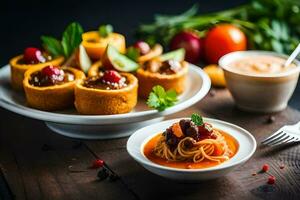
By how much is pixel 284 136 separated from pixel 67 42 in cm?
156

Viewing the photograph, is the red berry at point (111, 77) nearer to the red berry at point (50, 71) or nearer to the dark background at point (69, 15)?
the red berry at point (50, 71)

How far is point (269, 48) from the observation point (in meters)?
4.88

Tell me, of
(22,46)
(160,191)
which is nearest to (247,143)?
(160,191)

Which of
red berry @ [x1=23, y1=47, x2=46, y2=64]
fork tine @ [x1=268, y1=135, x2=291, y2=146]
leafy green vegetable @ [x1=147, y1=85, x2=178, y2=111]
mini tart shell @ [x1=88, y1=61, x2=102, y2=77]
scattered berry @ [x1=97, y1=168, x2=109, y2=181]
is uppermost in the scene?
red berry @ [x1=23, y1=47, x2=46, y2=64]

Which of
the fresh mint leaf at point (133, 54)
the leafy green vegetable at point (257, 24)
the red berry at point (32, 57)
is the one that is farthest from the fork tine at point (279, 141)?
the red berry at point (32, 57)

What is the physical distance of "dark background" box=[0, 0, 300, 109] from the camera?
5879 mm

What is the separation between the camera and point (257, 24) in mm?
5078

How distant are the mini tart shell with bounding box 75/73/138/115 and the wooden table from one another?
7.4 inches

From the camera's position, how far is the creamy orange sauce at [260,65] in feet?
13.0

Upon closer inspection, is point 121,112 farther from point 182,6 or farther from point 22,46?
point 182,6

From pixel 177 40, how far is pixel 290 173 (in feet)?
7.09

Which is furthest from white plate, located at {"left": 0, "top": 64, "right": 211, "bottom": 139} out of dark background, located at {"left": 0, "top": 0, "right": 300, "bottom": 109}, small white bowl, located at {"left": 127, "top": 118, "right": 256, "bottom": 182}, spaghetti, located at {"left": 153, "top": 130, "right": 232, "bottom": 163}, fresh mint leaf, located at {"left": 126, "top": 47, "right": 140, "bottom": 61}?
dark background, located at {"left": 0, "top": 0, "right": 300, "bottom": 109}

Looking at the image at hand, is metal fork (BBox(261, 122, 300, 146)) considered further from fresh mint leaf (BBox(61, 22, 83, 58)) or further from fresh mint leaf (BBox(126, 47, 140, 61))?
fresh mint leaf (BBox(61, 22, 83, 58))

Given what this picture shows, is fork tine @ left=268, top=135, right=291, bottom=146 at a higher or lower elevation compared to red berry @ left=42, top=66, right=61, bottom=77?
lower
